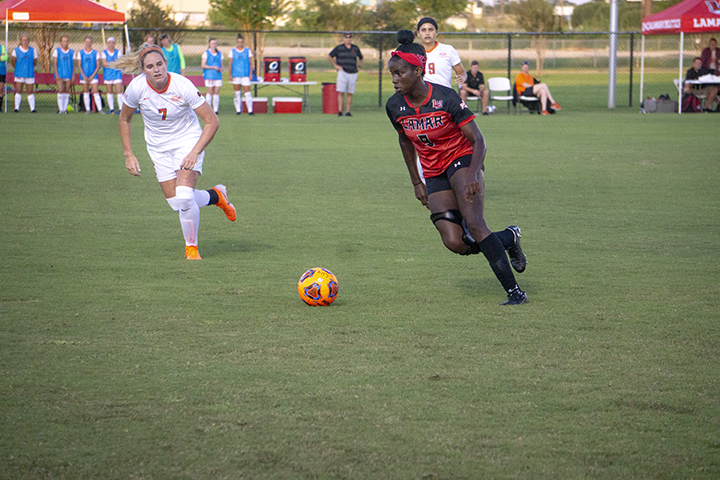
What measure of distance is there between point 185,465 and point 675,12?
24.2 meters

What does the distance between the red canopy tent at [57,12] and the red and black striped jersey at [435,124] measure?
18.9 m

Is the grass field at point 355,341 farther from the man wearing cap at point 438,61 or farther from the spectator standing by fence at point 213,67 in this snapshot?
the spectator standing by fence at point 213,67

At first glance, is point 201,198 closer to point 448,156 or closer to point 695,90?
point 448,156

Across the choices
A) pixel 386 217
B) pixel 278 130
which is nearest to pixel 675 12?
pixel 278 130

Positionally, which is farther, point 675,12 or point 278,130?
point 675,12

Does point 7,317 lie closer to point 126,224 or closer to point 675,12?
point 126,224

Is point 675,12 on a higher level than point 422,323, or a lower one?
higher

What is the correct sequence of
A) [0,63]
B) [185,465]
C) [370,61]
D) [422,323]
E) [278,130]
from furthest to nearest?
[370,61], [0,63], [278,130], [422,323], [185,465]

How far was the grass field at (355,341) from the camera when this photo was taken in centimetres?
334

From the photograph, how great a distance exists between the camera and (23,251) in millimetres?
7191

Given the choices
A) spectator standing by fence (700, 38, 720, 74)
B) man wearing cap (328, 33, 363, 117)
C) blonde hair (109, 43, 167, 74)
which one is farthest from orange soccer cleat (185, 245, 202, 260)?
spectator standing by fence (700, 38, 720, 74)

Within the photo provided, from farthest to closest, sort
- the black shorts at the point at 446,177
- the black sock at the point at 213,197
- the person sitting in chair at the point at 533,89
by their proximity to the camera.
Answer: the person sitting in chair at the point at 533,89, the black sock at the point at 213,197, the black shorts at the point at 446,177

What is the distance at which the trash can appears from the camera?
24969mm

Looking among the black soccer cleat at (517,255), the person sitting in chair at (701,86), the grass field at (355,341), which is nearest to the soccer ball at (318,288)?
the grass field at (355,341)
